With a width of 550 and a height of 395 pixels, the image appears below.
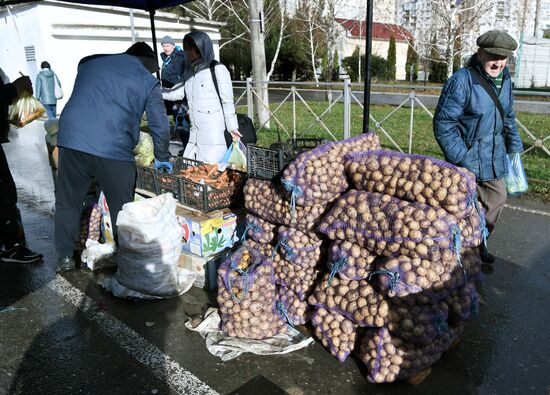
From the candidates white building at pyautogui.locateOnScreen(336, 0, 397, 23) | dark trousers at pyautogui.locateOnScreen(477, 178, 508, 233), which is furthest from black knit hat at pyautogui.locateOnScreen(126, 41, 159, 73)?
white building at pyautogui.locateOnScreen(336, 0, 397, 23)

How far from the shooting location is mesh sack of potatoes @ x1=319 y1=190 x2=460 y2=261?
8.19 feet

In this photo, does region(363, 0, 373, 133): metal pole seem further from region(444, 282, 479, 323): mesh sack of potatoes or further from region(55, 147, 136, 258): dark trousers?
region(55, 147, 136, 258): dark trousers

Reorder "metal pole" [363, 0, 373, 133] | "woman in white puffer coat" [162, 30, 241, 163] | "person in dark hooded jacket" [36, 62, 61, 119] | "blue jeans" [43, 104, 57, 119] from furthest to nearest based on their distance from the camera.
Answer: "blue jeans" [43, 104, 57, 119]
"person in dark hooded jacket" [36, 62, 61, 119]
"woman in white puffer coat" [162, 30, 241, 163]
"metal pole" [363, 0, 373, 133]

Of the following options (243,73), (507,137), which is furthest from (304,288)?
(243,73)

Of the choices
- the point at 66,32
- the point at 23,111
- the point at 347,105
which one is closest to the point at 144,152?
the point at 23,111

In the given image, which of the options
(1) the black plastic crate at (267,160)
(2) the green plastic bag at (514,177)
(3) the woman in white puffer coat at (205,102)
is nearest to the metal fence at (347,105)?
(3) the woman in white puffer coat at (205,102)

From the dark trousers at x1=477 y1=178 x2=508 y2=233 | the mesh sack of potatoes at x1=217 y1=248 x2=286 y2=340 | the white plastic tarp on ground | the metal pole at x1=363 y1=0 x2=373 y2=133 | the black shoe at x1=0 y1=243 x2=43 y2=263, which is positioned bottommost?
the white plastic tarp on ground

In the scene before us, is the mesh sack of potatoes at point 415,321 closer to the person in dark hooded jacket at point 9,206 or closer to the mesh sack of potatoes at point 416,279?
the mesh sack of potatoes at point 416,279

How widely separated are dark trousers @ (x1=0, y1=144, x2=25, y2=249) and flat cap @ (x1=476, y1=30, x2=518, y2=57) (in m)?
4.38

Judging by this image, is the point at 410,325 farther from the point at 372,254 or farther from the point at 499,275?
the point at 499,275

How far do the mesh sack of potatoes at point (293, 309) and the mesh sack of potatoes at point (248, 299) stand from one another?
0.40 feet

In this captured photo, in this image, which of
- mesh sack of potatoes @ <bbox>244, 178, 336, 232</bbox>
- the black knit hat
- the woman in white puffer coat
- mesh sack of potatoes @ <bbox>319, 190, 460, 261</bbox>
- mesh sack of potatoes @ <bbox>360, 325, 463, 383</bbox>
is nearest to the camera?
mesh sack of potatoes @ <bbox>319, 190, 460, 261</bbox>

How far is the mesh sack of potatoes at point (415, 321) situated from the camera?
102 inches

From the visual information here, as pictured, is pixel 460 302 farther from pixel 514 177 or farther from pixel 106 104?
pixel 106 104
